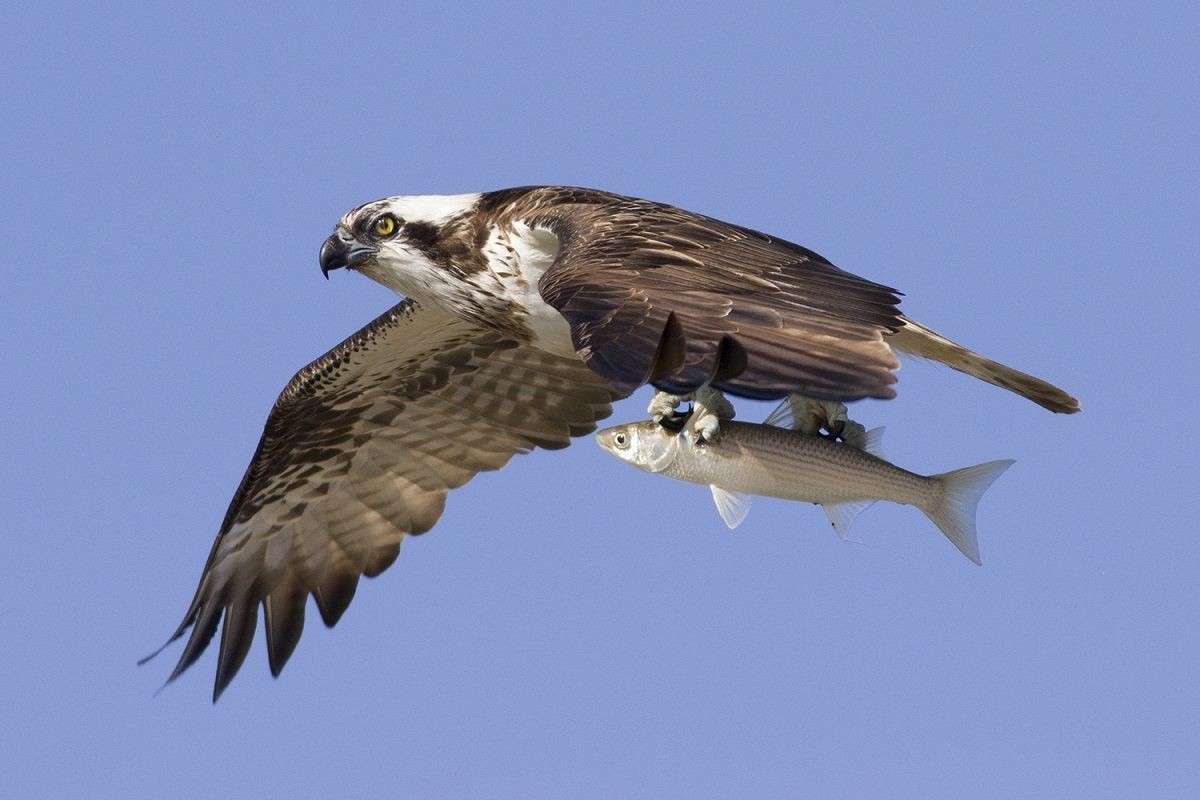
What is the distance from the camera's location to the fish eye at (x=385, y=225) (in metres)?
11.3

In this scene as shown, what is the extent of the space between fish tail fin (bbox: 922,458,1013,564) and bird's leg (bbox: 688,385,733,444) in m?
1.07

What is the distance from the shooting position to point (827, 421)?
8930mm

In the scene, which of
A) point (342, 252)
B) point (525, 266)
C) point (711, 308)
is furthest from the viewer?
point (342, 252)

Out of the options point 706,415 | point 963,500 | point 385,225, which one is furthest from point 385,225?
point 963,500

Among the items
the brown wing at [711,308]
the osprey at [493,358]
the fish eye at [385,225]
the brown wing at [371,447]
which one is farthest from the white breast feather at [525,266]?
the brown wing at [371,447]

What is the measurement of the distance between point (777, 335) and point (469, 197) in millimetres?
3723

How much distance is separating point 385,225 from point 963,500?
13.2 ft

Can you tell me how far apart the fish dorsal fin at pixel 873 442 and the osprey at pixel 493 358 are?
1.96 feet

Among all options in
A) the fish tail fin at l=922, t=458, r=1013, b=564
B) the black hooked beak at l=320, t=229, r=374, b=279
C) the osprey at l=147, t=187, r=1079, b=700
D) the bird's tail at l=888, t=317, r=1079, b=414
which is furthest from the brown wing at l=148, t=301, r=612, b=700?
the fish tail fin at l=922, t=458, r=1013, b=564

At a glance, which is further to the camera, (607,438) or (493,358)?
(493,358)

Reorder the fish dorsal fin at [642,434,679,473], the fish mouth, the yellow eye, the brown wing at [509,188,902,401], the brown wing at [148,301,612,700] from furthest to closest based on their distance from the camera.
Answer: the brown wing at [148,301,612,700], the yellow eye, the fish mouth, the fish dorsal fin at [642,434,679,473], the brown wing at [509,188,902,401]

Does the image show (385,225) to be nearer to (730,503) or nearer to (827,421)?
(730,503)

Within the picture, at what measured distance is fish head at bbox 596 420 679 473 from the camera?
8859mm

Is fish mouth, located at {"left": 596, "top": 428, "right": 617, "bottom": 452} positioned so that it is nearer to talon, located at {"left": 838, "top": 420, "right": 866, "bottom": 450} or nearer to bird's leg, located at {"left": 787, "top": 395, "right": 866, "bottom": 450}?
bird's leg, located at {"left": 787, "top": 395, "right": 866, "bottom": 450}
